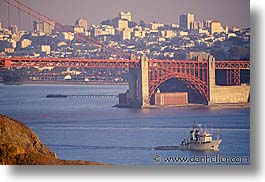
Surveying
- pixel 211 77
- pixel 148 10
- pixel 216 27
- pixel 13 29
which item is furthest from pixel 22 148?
pixel 216 27

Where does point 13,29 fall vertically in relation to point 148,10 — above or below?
below

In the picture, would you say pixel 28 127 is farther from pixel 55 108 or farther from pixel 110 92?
pixel 110 92

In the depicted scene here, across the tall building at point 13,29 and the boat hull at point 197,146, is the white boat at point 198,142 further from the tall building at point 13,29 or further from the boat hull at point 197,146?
the tall building at point 13,29

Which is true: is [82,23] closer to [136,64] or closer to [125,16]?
[125,16]

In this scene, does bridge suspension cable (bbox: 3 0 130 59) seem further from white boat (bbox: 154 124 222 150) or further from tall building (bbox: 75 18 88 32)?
white boat (bbox: 154 124 222 150)

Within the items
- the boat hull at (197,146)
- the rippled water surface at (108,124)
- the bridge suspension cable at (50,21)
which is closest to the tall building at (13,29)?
the bridge suspension cable at (50,21)

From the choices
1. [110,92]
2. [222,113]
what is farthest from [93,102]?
[222,113]

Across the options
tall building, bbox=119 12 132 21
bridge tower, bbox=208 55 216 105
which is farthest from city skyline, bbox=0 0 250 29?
bridge tower, bbox=208 55 216 105
